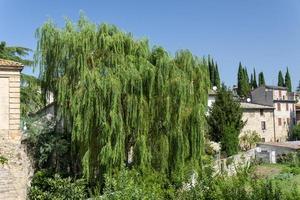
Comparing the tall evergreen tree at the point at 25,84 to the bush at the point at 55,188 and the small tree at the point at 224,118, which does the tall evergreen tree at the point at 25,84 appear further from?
the small tree at the point at 224,118

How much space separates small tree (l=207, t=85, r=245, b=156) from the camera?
37.4 m

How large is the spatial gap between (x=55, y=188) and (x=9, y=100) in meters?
4.33

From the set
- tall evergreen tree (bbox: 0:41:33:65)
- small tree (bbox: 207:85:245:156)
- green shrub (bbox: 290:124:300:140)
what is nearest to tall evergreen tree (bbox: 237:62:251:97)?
green shrub (bbox: 290:124:300:140)

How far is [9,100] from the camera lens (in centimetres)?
Answer: 2016

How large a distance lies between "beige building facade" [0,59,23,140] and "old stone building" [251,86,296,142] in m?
42.0

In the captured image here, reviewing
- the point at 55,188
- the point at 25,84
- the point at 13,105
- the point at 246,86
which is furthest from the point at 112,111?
the point at 246,86

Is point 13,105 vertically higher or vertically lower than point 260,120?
higher

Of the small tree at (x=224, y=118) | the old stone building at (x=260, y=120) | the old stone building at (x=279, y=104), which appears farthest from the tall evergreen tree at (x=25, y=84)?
the old stone building at (x=279, y=104)

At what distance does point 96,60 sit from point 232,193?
11438 mm

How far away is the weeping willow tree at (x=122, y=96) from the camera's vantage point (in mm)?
18953

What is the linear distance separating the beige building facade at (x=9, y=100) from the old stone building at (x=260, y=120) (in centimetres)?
3452

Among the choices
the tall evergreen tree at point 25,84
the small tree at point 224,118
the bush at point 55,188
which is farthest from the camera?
the small tree at point 224,118

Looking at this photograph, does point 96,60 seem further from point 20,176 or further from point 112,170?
point 20,176

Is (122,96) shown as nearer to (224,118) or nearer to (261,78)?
(224,118)
